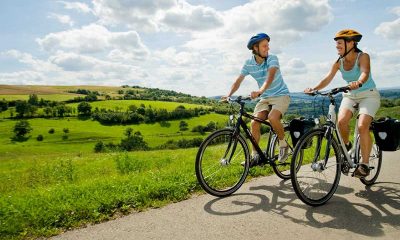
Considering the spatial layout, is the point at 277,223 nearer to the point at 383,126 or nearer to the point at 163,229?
the point at 163,229

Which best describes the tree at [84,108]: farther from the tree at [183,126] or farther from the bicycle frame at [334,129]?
the bicycle frame at [334,129]

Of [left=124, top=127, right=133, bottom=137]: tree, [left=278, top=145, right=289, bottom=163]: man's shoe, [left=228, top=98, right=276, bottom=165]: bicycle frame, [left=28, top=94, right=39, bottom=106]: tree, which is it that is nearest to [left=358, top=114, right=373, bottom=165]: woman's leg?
[left=278, top=145, right=289, bottom=163]: man's shoe

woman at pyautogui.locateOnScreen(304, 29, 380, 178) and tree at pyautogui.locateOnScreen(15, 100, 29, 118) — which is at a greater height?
woman at pyautogui.locateOnScreen(304, 29, 380, 178)

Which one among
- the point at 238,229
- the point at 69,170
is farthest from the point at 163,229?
the point at 69,170

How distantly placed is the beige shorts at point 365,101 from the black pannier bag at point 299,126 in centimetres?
63

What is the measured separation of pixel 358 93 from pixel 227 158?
2.53 meters

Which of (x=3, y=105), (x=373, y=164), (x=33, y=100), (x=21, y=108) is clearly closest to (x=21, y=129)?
(x=21, y=108)

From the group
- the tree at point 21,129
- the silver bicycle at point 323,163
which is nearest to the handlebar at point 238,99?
the silver bicycle at point 323,163

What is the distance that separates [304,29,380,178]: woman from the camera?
6117mm

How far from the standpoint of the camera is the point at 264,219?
5008 millimetres

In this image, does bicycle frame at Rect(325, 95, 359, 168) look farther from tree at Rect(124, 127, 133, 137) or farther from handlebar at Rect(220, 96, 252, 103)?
tree at Rect(124, 127, 133, 137)

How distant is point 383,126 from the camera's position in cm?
635

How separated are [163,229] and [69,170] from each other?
25.6 ft

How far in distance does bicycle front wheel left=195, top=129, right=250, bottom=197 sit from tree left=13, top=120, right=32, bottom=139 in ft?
380
